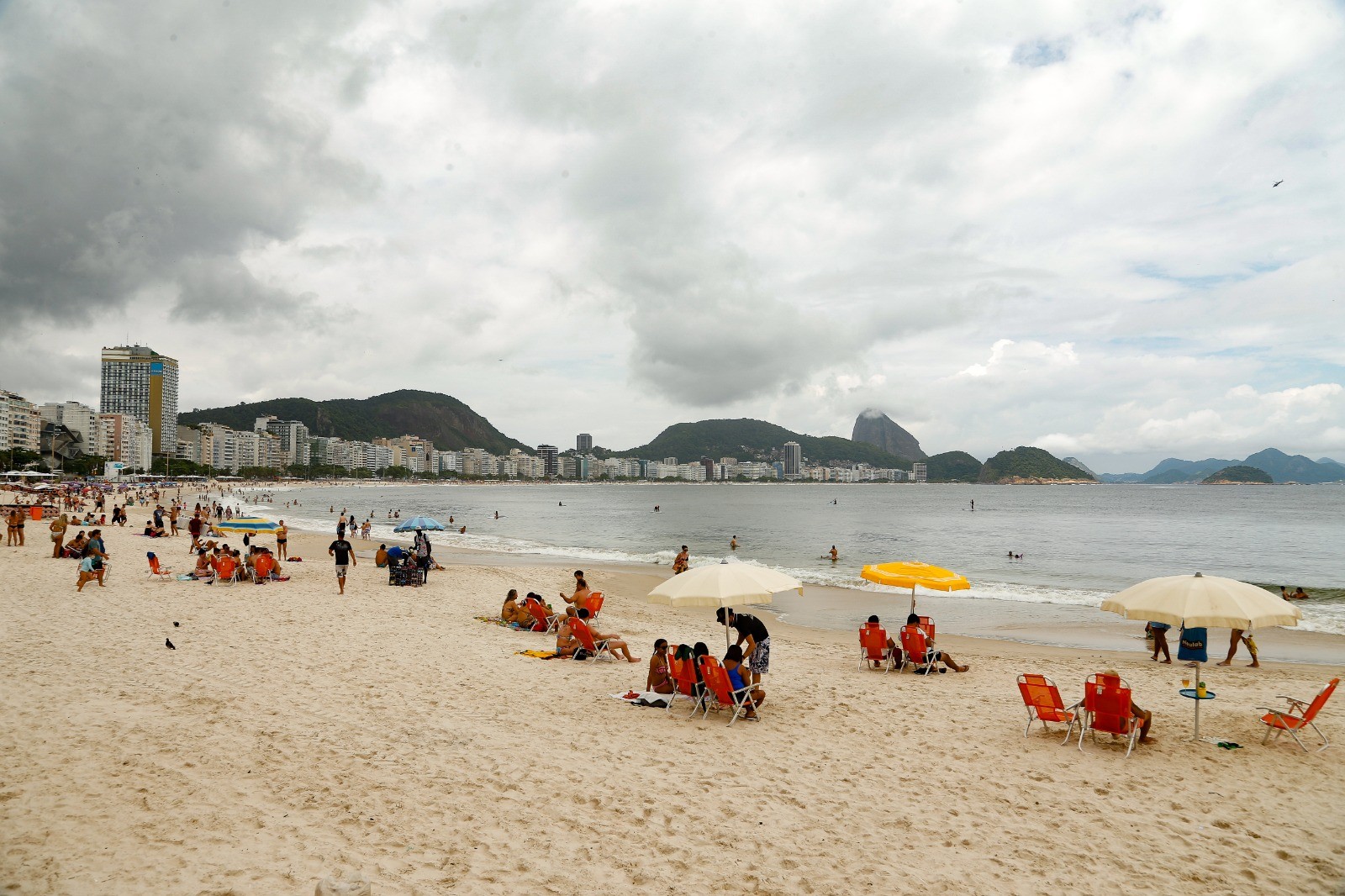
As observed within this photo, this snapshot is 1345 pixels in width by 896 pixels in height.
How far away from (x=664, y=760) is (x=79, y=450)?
198469 mm

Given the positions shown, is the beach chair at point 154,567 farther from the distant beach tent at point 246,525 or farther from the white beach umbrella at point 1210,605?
the white beach umbrella at point 1210,605

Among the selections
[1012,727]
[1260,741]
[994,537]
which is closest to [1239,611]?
[1260,741]

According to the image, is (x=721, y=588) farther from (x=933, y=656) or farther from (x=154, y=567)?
(x=154, y=567)

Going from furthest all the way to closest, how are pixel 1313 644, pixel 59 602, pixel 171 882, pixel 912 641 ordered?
pixel 1313 644 → pixel 59 602 → pixel 912 641 → pixel 171 882

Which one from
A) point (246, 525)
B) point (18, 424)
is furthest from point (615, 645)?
point (18, 424)

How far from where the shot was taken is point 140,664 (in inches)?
357

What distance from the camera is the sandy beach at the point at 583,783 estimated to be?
180 inches

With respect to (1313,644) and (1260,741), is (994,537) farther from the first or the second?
(1260,741)

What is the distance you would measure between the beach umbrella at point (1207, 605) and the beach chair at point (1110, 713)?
686 mm

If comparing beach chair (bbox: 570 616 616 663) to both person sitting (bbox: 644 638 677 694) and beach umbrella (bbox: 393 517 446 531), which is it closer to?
person sitting (bbox: 644 638 677 694)

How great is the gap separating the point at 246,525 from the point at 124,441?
20451cm

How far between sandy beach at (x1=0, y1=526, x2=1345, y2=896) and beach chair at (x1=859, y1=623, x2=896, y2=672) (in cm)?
49

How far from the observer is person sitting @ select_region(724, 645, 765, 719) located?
8102 millimetres

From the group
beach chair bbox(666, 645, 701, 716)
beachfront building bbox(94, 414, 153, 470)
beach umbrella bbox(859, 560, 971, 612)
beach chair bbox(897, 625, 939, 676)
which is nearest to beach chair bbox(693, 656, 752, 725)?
beach chair bbox(666, 645, 701, 716)
